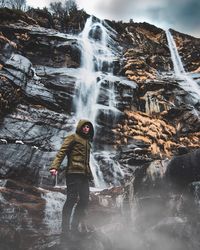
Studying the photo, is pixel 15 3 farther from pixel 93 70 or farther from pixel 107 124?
pixel 107 124

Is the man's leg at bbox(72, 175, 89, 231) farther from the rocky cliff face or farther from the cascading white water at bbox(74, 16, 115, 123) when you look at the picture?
the cascading white water at bbox(74, 16, 115, 123)

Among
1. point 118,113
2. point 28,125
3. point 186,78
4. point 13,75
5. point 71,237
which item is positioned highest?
point 186,78

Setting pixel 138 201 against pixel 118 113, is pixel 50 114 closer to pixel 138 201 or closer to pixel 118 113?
pixel 118 113

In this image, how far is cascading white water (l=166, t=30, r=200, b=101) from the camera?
19422 mm

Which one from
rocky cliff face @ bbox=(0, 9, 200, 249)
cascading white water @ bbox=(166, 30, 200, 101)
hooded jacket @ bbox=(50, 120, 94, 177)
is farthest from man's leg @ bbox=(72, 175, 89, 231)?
cascading white water @ bbox=(166, 30, 200, 101)

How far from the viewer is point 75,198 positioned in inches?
207

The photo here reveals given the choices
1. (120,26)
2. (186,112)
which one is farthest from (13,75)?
(120,26)

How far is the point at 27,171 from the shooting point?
37.4ft

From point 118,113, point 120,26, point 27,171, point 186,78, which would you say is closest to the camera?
point 27,171

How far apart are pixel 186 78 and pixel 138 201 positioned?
1676 cm

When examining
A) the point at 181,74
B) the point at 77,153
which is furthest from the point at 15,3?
the point at 77,153

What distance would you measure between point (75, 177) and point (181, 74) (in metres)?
19.8

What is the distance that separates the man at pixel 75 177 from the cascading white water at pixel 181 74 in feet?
47.7

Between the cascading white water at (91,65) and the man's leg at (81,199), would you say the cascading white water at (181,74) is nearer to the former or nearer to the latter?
the cascading white water at (91,65)
